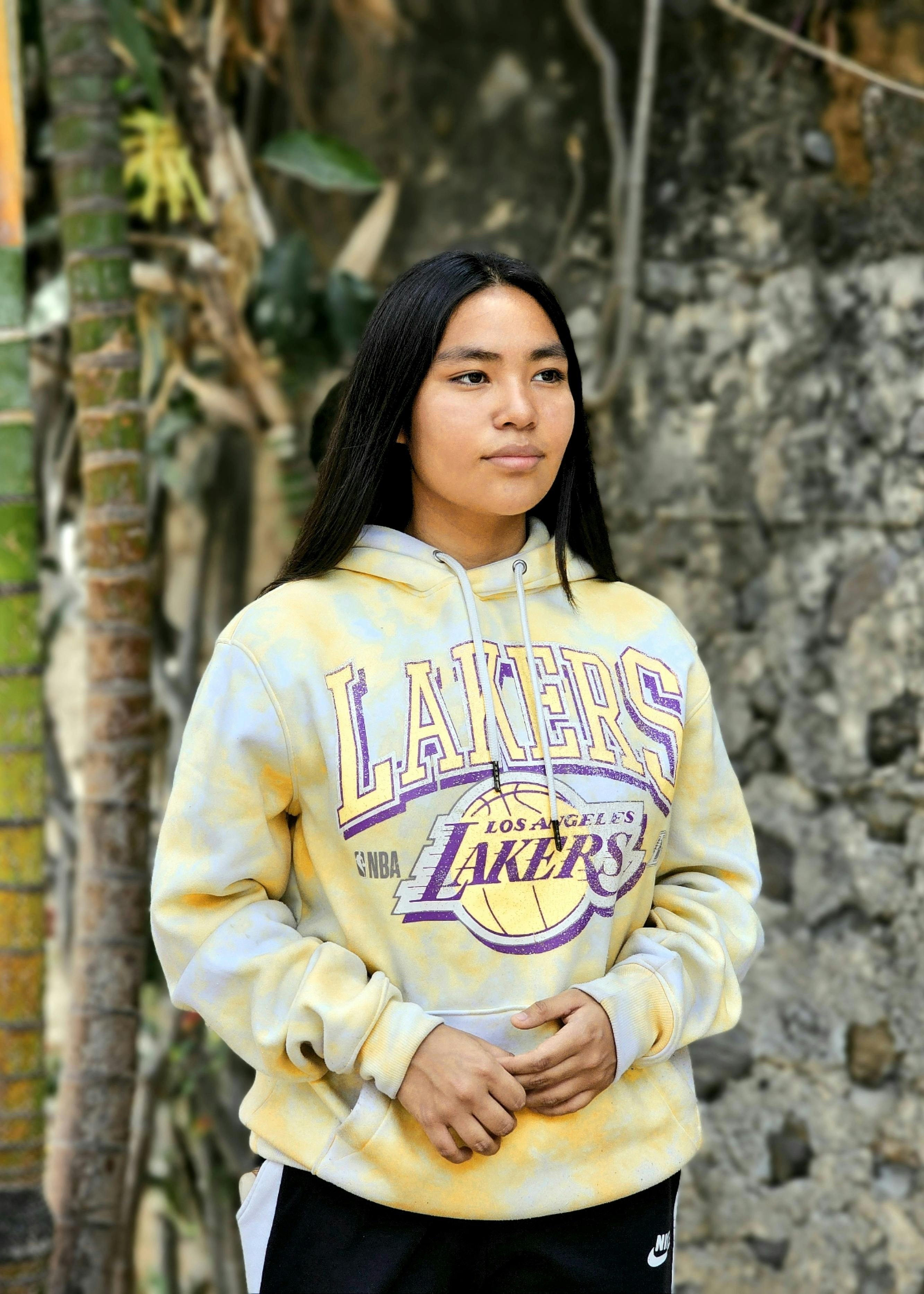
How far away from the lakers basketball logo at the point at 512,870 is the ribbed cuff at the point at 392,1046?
82 millimetres

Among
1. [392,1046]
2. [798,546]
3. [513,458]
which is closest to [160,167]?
[798,546]

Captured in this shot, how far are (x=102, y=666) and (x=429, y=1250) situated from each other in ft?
3.45

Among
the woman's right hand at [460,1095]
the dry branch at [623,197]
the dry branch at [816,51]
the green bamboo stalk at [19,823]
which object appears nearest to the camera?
the woman's right hand at [460,1095]

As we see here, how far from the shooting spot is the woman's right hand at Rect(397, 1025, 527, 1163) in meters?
1.06

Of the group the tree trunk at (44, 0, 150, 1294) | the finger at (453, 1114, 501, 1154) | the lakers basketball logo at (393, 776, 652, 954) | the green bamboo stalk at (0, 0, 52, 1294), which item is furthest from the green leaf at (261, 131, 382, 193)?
the finger at (453, 1114, 501, 1154)

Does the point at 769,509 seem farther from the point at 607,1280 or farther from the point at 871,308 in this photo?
the point at 607,1280

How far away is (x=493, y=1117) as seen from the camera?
1065mm

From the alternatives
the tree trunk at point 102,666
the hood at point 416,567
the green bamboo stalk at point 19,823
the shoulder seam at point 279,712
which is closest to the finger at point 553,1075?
the shoulder seam at point 279,712

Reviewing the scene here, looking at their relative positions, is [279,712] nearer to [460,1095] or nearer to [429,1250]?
[460,1095]

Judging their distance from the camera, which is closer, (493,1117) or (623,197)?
(493,1117)

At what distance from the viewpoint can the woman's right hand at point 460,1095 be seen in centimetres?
106

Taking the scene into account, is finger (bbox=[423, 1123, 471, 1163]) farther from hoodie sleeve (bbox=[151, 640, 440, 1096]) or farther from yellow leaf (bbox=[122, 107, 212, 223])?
yellow leaf (bbox=[122, 107, 212, 223])

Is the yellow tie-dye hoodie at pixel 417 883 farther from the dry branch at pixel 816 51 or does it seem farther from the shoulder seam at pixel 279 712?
the dry branch at pixel 816 51

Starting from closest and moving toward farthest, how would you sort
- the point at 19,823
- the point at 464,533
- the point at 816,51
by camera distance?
the point at 464,533 → the point at 19,823 → the point at 816,51
